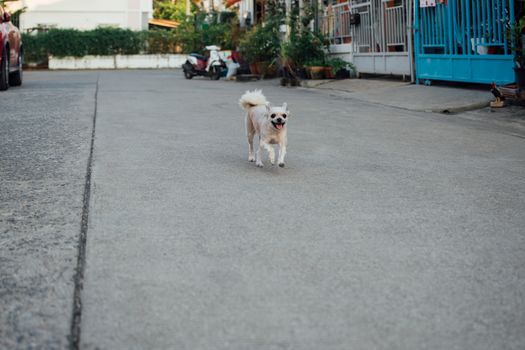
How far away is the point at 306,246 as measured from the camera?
421 cm

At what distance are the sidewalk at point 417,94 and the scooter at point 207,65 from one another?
25.0ft

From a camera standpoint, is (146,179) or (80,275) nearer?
(80,275)

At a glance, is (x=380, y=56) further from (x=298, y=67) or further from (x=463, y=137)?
(x=463, y=137)

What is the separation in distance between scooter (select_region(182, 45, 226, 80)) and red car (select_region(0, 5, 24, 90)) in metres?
8.74

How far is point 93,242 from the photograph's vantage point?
13.8 feet

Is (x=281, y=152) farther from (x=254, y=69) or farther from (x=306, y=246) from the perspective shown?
(x=254, y=69)

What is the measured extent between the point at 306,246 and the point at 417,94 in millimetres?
10625

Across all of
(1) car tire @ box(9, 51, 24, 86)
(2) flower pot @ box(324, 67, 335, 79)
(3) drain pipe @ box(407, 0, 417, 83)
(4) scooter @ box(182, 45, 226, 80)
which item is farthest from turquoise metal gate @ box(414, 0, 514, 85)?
(4) scooter @ box(182, 45, 226, 80)

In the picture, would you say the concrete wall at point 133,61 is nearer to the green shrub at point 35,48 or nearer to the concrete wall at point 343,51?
the green shrub at point 35,48

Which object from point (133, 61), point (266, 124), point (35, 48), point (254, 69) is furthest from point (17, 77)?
point (133, 61)

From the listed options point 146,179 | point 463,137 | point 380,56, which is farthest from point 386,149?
point 380,56

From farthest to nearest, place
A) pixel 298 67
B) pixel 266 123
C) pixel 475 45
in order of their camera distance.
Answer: pixel 298 67 < pixel 475 45 < pixel 266 123

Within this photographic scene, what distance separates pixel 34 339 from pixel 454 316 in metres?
1.61

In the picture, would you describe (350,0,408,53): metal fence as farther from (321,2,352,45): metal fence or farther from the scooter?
the scooter
